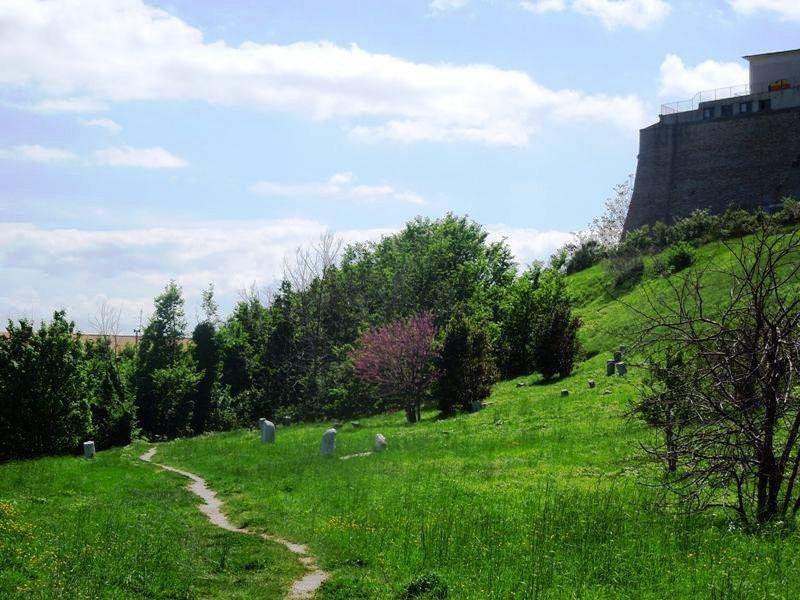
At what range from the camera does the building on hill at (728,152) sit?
6650 cm

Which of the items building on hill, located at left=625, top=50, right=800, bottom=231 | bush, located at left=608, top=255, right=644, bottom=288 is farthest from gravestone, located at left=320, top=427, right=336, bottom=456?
building on hill, located at left=625, top=50, right=800, bottom=231

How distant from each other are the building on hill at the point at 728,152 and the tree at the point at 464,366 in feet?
116

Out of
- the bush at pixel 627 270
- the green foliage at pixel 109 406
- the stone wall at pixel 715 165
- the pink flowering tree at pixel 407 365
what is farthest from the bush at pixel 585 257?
the green foliage at pixel 109 406

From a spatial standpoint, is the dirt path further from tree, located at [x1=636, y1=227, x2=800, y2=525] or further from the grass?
tree, located at [x1=636, y1=227, x2=800, y2=525]

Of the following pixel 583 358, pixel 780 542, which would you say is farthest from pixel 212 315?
pixel 780 542

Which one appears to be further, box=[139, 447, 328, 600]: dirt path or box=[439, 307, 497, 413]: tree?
box=[439, 307, 497, 413]: tree

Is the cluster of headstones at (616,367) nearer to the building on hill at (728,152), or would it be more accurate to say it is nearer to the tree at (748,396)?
the tree at (748,396)

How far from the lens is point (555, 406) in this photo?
31438 mm

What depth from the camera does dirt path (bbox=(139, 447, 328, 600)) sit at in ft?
38.3

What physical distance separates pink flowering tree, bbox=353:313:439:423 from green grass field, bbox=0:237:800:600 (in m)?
11.2

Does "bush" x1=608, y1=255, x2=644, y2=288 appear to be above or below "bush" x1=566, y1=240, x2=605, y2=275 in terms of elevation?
Result: below

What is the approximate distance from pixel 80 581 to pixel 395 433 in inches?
851

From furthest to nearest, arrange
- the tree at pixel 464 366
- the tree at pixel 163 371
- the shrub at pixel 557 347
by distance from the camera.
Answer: the tree at pixel 163 371 → the shrub at pixel 557 347 → the tree at pixel 464 366

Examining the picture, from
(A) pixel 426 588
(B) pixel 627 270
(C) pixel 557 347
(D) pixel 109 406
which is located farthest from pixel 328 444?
(B) pixel 627 270
